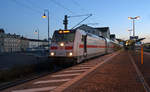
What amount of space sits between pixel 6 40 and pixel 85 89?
203 ft

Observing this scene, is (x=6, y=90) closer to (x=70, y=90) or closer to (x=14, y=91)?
(x=14, y=91)

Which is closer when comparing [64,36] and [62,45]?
[62,45]

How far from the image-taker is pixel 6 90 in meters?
7.48

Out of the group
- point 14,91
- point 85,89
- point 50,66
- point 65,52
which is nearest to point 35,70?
point 50,66

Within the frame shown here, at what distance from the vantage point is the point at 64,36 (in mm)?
15547

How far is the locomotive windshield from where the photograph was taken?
15258 mm

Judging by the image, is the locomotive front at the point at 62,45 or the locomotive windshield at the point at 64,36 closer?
the locomotive front at the point at 62,45

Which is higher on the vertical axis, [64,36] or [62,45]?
[64,36]

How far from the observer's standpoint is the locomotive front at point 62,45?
1472cm

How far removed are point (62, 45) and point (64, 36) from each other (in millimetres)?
976

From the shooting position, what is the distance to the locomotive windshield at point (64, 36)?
50.1 ft

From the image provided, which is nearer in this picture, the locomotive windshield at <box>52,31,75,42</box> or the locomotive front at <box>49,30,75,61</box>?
the locomotive front at <box>49,30,75,61</box>

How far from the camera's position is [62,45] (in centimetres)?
1505

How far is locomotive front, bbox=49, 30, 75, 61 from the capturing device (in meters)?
14.7
